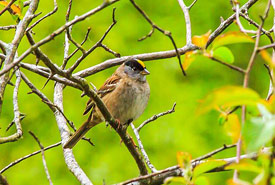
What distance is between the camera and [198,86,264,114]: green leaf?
1.22 meters

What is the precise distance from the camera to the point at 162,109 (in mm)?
7215

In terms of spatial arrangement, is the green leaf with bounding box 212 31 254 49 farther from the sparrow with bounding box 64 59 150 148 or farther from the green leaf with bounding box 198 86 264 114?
the sparrow with bounding box 64 59 150 148

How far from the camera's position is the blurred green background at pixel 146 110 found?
682cm

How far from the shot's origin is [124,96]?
4305 mm

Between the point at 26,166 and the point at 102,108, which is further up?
the point at 102,108

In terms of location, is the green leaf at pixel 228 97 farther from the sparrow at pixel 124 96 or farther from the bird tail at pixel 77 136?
the sparrow at pixel 124 96

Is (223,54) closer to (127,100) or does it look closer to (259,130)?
(259,130)

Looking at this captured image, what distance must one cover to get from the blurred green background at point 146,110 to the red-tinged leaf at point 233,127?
4.97 meters

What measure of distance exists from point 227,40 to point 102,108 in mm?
1152

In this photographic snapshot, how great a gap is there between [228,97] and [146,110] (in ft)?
19.8

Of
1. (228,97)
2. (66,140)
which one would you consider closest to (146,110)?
(66,140)

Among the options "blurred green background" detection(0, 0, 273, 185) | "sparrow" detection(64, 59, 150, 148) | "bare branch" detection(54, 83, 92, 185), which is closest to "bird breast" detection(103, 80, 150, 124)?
"sparrow" detection(64, 59, 150, 148)

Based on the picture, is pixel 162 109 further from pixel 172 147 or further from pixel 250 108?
pixel 250 108

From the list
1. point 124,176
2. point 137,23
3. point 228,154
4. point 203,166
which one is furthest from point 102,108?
point 137,23
